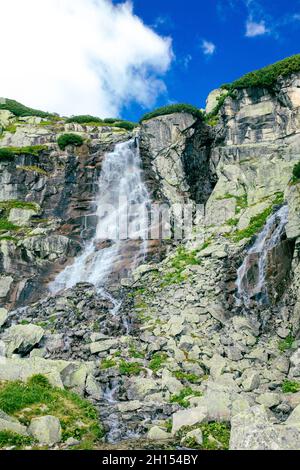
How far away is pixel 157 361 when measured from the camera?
851 inches

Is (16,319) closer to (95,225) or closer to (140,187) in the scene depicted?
(95,225)

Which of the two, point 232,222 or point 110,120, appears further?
point 110,120

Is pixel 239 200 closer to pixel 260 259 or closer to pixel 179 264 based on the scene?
pixel 179 264

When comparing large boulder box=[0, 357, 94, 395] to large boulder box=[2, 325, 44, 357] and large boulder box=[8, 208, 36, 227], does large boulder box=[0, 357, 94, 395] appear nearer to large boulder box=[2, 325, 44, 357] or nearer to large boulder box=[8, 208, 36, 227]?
large boulder box=[2, 325, 44, 357]

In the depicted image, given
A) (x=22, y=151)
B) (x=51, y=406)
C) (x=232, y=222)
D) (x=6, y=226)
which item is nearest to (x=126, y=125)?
(x=22, y=151)

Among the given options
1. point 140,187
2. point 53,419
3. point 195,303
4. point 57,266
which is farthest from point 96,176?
point 53,419

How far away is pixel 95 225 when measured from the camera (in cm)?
4759

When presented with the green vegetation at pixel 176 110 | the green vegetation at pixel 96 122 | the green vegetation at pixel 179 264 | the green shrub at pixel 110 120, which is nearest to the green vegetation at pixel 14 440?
the green vegetation at pixel 179 264

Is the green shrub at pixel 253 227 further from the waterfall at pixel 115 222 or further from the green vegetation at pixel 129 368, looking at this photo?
the green vegetation at pixel 129 368

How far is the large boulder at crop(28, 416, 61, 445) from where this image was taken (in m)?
12.7

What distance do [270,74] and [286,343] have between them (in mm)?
35547

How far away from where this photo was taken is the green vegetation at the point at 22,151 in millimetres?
52438

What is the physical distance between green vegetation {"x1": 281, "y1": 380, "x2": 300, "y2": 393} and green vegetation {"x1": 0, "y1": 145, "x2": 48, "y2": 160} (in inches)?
1727

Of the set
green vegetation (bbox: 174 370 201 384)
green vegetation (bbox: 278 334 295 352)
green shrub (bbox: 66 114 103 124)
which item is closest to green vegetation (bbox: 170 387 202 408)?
green vegetation (bbox: 174 370 201 384)
